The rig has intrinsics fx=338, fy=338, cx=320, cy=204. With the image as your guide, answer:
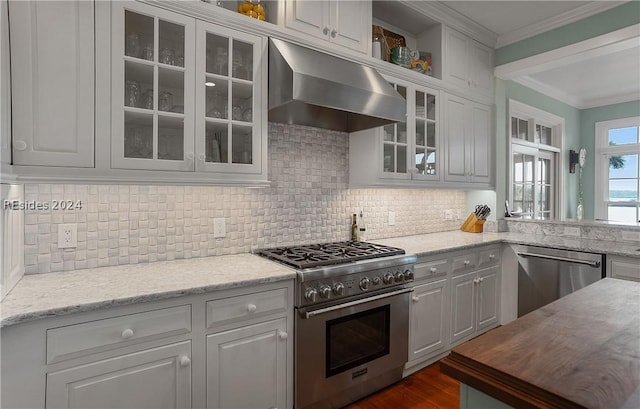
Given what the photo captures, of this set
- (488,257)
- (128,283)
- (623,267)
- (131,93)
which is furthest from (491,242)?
(131,93)

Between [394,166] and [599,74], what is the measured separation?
147 inches

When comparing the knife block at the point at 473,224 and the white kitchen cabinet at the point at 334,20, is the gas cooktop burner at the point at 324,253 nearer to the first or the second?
the white kitchen cabinet at the point at 334,20

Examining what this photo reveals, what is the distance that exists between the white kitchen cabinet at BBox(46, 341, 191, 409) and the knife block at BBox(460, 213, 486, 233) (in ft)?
9.98

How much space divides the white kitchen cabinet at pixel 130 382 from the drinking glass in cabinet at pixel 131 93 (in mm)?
1177

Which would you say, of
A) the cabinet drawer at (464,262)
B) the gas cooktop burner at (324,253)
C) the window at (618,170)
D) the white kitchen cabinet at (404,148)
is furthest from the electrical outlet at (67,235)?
the window at (618,170)

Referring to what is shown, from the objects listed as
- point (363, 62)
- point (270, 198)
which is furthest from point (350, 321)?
point (363, 62)

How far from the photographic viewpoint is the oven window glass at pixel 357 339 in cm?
201

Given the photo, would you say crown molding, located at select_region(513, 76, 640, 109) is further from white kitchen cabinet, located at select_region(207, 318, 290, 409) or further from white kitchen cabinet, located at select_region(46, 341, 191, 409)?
white kitchen cabinet, located at select_region(46, 341, 191, 409)

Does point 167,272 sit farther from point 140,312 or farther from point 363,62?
point 363,62

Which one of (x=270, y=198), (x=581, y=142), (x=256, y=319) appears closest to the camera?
(x=256, y=319)

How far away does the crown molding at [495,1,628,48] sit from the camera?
2.85 m

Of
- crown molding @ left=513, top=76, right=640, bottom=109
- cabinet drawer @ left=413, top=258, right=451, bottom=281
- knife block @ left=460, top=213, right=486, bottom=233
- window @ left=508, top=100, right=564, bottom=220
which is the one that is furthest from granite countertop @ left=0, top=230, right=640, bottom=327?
crown molding @ left=513, top=76, right=640, bottom=109

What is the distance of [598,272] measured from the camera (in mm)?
2646

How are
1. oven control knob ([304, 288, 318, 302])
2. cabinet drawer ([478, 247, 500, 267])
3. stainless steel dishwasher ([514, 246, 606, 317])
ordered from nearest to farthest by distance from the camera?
oven control knob ([304, 288, 318, 302]) → stainless steel dishwasher ([514, 246, 606, 317]) → cabinet drawer ([478, 247, 500, 267])
